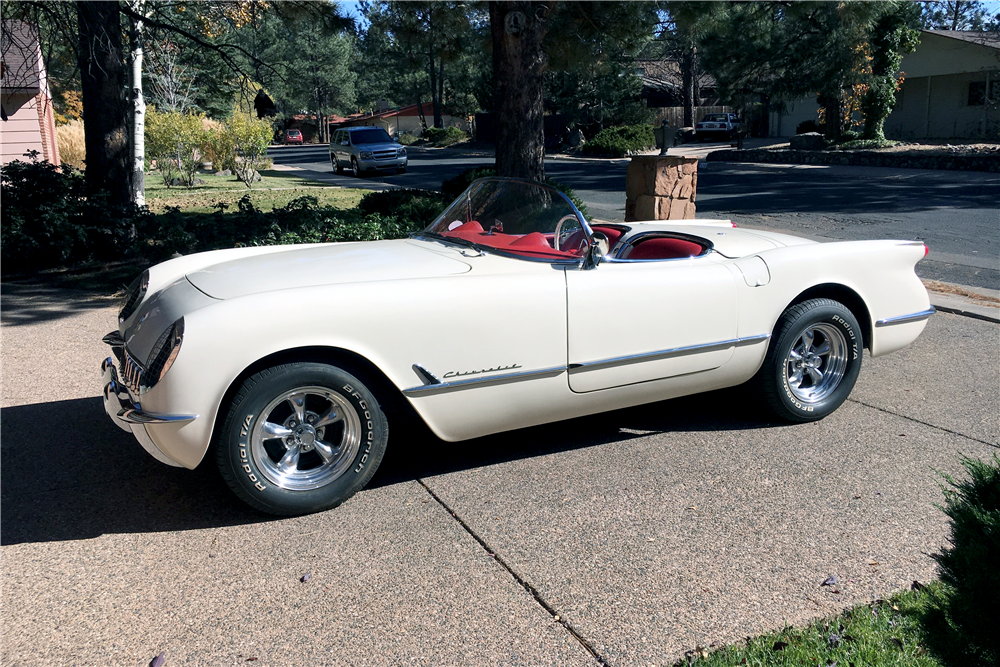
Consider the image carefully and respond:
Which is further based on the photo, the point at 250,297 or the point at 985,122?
the point at 985,122

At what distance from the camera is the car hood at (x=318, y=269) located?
11.8 feet

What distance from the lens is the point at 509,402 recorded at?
3811 mm

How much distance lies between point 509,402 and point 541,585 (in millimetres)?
1009

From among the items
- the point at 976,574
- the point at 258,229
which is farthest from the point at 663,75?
the point at 976,574

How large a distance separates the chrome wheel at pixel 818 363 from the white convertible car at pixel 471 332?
0.01 m

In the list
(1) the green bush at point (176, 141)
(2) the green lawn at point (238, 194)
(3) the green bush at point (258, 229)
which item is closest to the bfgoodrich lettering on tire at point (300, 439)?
(3) the green bush at point (258, 229)

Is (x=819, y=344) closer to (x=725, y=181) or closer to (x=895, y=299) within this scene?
(x=895, y=299)

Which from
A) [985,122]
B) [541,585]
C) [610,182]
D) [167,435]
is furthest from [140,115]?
[985,122]

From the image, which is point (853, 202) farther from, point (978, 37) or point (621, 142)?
point (978, 37)

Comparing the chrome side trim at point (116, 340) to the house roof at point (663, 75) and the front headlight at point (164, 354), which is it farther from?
the house roof at point (663, 75)

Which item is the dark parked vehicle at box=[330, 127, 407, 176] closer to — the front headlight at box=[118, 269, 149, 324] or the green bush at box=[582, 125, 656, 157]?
the green bush at box=[582, 125, 656, 157]

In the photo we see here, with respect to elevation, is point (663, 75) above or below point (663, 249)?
above

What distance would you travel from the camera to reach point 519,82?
33.3 ft

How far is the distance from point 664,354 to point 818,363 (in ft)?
3.81
